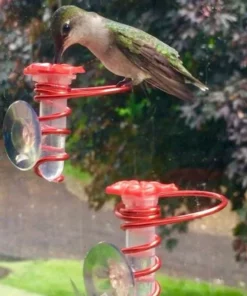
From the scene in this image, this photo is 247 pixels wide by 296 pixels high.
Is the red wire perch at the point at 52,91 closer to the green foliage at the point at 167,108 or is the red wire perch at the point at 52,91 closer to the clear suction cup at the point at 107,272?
the clear suction cup at the point at 107,272

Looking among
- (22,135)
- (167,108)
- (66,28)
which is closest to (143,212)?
(22,135)

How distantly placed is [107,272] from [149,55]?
53cm

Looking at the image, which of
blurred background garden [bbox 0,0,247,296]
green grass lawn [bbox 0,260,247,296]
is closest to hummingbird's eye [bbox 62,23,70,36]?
blurred background garden [bbox 0,0,247,296]

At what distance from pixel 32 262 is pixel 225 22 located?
0.94 meters

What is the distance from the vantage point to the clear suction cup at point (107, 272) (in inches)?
32.6

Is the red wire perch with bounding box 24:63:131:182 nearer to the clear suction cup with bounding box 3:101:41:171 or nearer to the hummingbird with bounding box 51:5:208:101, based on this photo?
the clear suction cup with bounding box 3:101:41:171

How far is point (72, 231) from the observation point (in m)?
2.06

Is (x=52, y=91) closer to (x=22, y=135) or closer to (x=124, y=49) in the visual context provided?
(x=22, y=135)

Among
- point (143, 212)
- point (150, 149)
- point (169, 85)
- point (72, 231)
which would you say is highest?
point (169, 85)

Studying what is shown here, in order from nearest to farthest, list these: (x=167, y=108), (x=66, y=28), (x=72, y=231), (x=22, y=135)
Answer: (x=22, y=135) < (x=66, y=28) < (x=167, y=108) < (x=72, y=231)

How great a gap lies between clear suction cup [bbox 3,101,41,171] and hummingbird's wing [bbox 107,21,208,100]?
0.32m

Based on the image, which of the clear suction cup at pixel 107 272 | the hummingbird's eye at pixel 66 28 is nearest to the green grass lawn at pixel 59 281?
the hummingbird's eye at pixel 66 28

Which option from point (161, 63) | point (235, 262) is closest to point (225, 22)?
point (161, 63)

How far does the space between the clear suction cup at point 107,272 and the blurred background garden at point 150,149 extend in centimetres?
94
